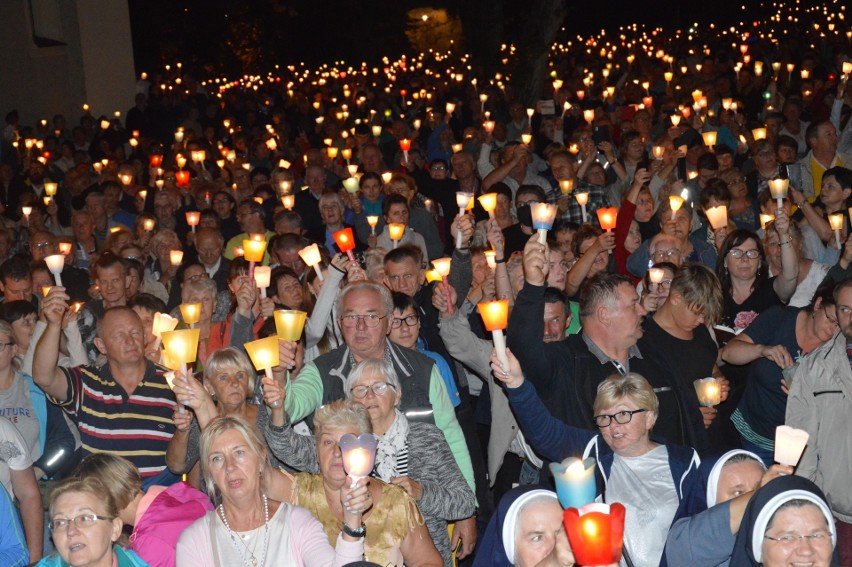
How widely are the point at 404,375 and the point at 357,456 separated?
1.42 m

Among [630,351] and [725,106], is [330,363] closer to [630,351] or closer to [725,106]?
[630,351]

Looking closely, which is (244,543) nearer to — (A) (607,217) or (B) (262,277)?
(B) (262,277)

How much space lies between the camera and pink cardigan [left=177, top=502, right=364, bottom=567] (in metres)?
3.82

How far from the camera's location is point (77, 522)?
3746mm

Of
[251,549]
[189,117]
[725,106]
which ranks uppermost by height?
[189,117]

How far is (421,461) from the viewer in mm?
4398

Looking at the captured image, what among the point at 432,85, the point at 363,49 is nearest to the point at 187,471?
the point at 432,85

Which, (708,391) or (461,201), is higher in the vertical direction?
(461,201)

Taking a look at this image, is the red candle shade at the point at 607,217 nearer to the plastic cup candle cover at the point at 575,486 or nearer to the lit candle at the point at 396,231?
the lit candle at the point at 396,231

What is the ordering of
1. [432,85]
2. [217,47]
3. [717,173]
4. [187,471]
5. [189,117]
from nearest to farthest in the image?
[187,471], [717,173], [189,117], [432,85], [217,47]

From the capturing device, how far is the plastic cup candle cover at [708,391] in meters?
5.23

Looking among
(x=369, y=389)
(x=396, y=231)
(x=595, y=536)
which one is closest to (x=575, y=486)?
(x=595, y=536)

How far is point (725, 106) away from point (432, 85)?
10.1m

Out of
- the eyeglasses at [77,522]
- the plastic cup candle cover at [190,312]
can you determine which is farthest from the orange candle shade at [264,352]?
the plastic cup candle cover at [190,312]
